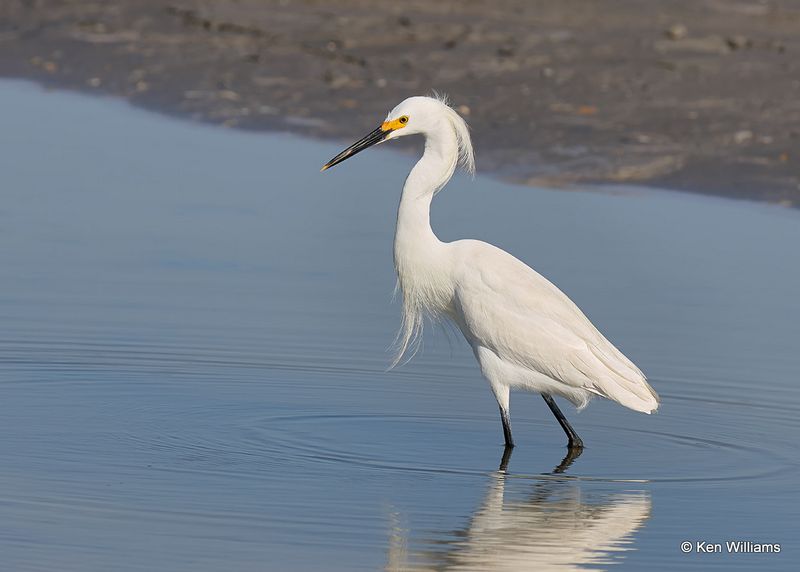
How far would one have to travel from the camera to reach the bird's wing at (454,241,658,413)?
22.9ft

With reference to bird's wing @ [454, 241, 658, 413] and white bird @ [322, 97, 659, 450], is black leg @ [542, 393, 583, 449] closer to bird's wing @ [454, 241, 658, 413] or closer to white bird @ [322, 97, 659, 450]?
white bird @ [322, 97, 659, 450]

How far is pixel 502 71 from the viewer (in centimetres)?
1502

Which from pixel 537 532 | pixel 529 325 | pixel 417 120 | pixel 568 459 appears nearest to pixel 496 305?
pixel 529 325

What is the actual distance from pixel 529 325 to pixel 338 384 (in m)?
0.98

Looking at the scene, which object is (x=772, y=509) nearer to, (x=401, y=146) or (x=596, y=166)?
(x=596, y=166)

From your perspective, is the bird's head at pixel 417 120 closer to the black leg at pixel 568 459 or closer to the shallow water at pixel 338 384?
the shallow water at pixel 338 384

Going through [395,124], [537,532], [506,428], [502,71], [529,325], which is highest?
[502,71]

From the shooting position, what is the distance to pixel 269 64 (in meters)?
15.7

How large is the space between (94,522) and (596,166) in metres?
7.54

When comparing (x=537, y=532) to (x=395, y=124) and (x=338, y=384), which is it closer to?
(x=338, y=384)

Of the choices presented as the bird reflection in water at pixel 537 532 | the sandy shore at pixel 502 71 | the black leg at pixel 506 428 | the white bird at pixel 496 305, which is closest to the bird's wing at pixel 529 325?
the white bird at pixel 496 305

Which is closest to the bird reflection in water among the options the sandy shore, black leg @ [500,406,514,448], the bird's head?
black leg @ [500,406,514,448]

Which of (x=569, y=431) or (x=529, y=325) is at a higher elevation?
(x=529, y=325)

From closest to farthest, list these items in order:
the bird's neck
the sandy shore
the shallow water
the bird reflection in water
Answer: the bird reflection in water < the shallow water < the bird's neck < the sandy shore
